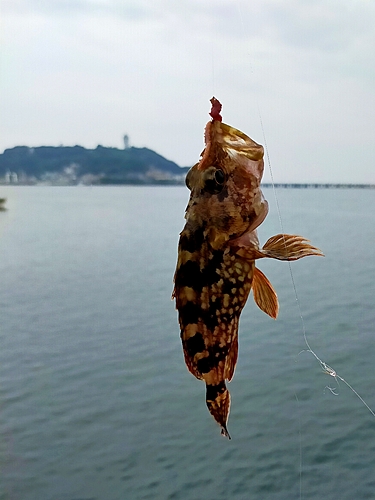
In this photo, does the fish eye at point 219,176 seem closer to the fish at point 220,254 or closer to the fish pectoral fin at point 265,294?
the fish at point 220,254

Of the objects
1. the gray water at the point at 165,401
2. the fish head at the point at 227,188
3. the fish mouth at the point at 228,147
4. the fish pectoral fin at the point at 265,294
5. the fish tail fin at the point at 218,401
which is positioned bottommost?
the gray water at the point at 165,401

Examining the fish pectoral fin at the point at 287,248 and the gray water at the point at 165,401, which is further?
the gray water at the point at 165,401

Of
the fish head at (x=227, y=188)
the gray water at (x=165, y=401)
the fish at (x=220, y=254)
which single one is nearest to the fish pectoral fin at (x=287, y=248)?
the fish at (x=220, y=254)

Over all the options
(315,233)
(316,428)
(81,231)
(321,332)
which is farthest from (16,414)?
(81,231)

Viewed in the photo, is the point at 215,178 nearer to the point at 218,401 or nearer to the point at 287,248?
the point at 287,248

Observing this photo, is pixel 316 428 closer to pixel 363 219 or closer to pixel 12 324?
pixel 12 324

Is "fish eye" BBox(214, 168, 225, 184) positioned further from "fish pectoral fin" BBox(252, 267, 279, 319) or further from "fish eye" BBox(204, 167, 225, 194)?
"fish pectoral fin" BBox(252, 267, 279, 319)

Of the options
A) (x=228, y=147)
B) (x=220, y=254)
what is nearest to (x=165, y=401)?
(x=220, y=254)

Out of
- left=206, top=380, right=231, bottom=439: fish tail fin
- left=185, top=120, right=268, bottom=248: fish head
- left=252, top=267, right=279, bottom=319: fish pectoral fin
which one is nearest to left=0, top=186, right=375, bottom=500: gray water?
left=206, top=380, right=231, bottom=439: fish tail fin
